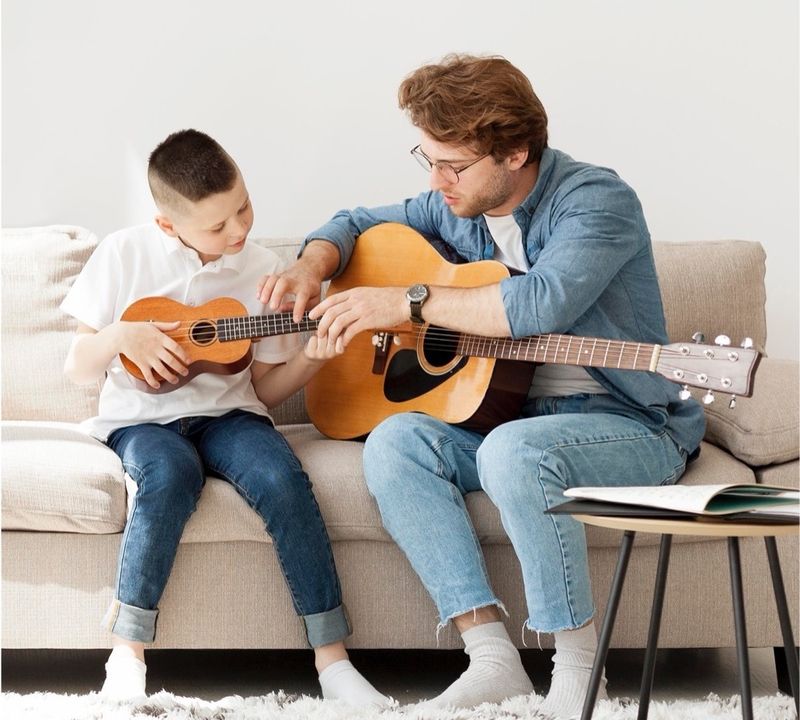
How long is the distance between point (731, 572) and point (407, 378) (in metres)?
0.90

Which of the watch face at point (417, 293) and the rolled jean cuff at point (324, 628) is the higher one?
the watch face at point (417, 293)

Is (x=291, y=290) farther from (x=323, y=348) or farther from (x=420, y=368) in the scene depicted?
(x=420, y=368)

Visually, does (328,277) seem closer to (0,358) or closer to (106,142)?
(0,358)

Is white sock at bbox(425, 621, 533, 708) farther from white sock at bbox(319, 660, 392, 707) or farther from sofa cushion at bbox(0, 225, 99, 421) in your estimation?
sofa cushion at bbox(0, 225, 99, 421)

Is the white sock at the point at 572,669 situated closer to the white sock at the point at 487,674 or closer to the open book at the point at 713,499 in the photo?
the white sock at the point at 487,674

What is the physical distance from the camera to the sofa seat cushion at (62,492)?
1821 mm

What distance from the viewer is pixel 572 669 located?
1655mm

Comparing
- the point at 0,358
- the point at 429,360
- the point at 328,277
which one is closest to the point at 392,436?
the point at 429,360

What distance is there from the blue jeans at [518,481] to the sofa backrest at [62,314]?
1.84ft

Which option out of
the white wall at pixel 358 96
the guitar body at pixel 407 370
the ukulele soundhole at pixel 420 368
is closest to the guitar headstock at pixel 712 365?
the guitar body at pixel 407 370

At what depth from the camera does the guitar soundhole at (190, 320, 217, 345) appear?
1979 millimetres

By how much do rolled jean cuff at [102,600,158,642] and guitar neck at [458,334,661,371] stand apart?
713 mm

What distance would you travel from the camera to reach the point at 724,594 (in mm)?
1926

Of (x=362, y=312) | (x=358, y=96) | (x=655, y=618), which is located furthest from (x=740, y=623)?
(x=358, y=96)
